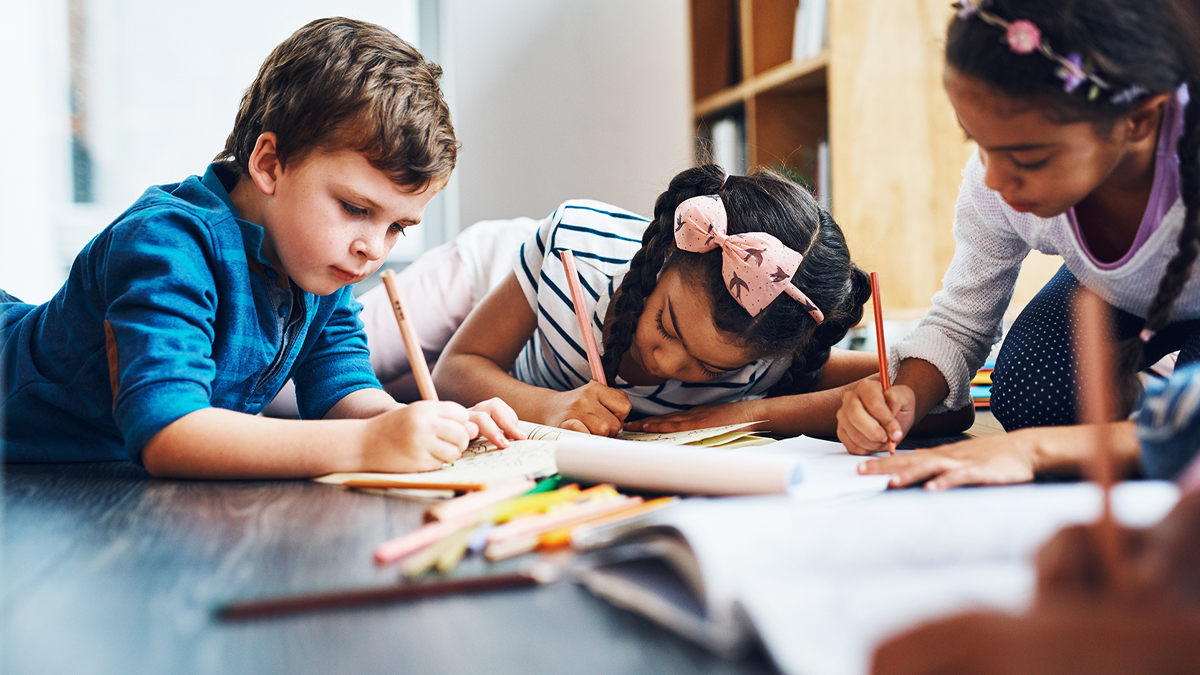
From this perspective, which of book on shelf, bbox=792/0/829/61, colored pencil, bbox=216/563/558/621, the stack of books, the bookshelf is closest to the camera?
colored pencil, bbox=216/563/558/621

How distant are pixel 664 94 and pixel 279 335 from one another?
182 cm

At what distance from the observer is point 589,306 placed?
104cm

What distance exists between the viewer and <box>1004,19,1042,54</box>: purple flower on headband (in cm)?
57

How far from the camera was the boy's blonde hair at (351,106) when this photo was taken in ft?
2.61

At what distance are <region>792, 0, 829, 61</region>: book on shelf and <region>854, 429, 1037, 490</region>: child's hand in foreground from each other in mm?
1322

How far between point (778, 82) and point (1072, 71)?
4.42 ft

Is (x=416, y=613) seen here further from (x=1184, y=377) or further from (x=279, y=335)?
(x=279, y=335)

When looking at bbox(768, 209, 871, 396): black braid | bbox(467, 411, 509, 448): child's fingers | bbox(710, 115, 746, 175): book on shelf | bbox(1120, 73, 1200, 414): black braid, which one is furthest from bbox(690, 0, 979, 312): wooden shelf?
bbox(467, 411, 509, 448): child's fingers

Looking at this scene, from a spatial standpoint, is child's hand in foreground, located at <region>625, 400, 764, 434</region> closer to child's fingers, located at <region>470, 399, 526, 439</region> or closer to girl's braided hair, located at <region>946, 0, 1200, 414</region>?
child's fingers, located at <region>470, 399, 526, 439</region>

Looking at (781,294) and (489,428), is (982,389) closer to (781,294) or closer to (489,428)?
(781,294)

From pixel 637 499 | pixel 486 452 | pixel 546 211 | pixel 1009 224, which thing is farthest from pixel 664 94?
pixel 637 499

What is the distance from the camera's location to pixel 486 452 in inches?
27.7

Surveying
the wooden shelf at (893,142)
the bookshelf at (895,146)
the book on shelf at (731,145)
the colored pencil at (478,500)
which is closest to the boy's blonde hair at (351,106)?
the colored pencil at (478,500)

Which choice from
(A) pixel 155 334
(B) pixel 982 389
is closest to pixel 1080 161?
(B) pixel 982 389
